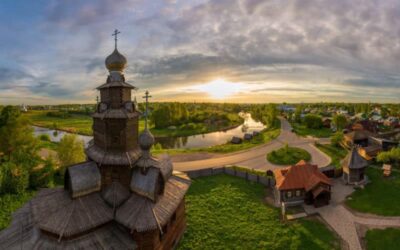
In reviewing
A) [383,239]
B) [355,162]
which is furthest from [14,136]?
[355,162]

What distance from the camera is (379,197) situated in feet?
73.2

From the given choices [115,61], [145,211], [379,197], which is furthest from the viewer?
[379,197]

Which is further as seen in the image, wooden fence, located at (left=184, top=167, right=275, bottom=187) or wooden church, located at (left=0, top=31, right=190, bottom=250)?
wooden fence, located at (left=184, top=167, right=275, bottom=187)

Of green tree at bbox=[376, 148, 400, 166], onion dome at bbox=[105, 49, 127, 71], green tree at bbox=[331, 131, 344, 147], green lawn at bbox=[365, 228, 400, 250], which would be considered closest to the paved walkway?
green lawn at bbox=[365, 228, 400, 250]

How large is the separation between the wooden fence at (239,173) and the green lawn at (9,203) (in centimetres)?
1496

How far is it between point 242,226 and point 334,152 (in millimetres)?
26598

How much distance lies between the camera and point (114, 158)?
13.5 metres

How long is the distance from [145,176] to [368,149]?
3397 cm

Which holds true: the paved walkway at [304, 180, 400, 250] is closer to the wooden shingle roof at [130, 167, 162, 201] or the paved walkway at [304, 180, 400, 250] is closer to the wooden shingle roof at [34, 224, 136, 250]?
the wooden shingle roof at [130, 167, 162, 201]

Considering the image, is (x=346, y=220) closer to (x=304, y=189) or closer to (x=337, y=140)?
(x=304, y=189)

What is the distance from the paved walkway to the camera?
1666cm

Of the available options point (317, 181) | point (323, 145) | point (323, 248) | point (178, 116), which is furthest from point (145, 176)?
point (178, 116)

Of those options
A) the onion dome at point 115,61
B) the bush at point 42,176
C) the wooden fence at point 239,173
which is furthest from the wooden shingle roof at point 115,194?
the bush at point 42,176

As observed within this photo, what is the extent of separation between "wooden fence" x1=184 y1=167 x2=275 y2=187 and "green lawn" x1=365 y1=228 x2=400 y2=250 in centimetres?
922
